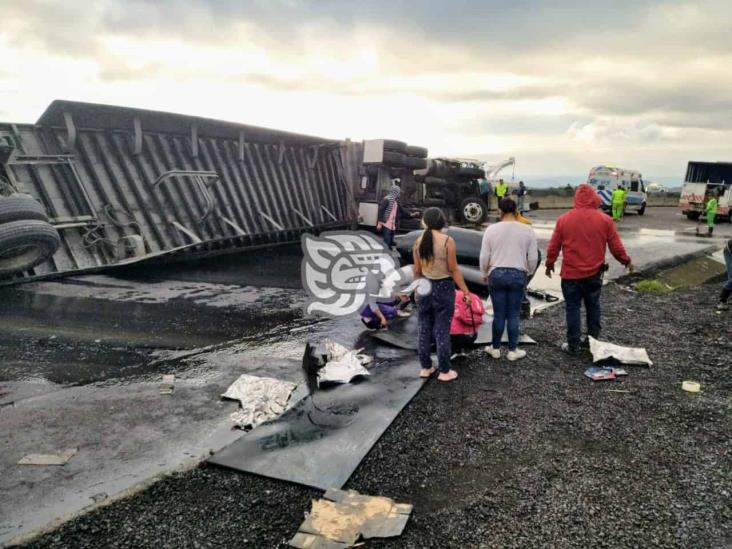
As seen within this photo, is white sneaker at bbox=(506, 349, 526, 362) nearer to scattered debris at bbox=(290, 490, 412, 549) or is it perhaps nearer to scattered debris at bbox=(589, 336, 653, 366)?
scattered debris at bbox=(589, 336, 653, 366)

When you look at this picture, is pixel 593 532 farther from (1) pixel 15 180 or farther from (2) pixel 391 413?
(1) pixel 15 180

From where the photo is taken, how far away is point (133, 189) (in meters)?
8.56

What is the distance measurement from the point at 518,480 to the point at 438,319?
164 centimetres

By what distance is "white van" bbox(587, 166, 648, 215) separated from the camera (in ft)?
78.3

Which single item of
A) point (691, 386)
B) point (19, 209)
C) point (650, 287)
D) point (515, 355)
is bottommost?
point (650, 287)

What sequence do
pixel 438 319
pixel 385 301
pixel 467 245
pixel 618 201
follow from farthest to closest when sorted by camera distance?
pixel 618 201 < pixel 467 245 < pixel 385 301 < pixel 438 319

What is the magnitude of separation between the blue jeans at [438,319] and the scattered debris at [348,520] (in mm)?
1835

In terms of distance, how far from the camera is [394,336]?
17.7 feet

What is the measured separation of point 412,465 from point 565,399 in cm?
172

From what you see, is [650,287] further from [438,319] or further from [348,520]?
[348,520]

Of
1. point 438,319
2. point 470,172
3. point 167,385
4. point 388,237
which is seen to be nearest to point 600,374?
point 438,319

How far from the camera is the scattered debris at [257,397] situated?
353 cm

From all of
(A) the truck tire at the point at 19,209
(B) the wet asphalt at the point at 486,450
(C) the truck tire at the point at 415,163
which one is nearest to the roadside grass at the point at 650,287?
(B) the wet asphalt at the point at 486,450

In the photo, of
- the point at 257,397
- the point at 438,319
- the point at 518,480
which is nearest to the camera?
the point at 518,480
